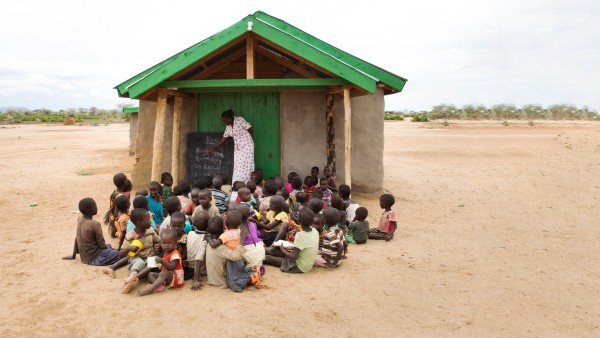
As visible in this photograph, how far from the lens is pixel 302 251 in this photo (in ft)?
16.6

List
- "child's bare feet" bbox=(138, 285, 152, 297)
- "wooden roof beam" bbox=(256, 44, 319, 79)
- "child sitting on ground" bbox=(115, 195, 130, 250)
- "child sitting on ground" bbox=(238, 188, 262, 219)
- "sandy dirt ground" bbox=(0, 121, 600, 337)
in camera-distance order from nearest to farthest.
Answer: "sandy dirt ground" bbox=(0, 121, 600, 337) → "child's bare feet" bbox=(138, 285, 152, 297) → "child sitting on ground" bbox=(115, 195, 130, 250) → "child sitting on ground" bbox=(238, 188, 262, 219) → "wooden roof beam" bbox=(256, 44, 319, 79)

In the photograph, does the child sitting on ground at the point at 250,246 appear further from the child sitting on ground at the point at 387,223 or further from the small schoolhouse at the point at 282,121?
the small schoolhouse at the point at 282,121

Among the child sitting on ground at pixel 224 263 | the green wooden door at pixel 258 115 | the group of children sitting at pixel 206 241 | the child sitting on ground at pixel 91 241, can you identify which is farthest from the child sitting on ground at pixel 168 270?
the green wooden door at pixel 258 115

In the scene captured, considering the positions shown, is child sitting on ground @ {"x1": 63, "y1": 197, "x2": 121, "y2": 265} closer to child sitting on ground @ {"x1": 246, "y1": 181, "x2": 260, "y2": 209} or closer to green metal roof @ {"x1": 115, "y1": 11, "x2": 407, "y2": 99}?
child sitting on ground @ {"x1": 246, "y1": 181, "x2": 260, "y2": 209}

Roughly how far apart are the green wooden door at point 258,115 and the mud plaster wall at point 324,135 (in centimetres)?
19

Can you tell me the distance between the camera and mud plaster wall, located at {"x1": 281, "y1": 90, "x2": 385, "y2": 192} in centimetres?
923

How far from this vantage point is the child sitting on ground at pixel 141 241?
15.0 feet

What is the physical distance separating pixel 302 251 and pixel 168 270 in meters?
1.57

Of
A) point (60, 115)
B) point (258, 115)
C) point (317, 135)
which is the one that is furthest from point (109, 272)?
point (60, 115)

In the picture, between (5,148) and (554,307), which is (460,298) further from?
(5,148)

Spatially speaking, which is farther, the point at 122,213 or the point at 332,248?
the point at 122,213

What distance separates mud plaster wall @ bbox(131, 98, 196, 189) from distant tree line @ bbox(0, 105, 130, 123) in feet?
114

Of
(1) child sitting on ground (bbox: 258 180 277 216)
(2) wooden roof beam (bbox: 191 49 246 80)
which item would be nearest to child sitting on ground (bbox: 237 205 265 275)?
(1) child sitting on ground (bbox: 258 180 277 216)

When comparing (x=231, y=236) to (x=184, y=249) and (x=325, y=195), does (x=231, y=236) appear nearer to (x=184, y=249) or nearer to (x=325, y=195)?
(x=184, y=249)
